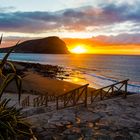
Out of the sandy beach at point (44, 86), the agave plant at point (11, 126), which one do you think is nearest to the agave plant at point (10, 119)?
the agave plant at point (11, 126)

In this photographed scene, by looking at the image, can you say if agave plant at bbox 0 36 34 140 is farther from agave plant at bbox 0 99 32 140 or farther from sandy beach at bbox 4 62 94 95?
sandy beach at bbox 4 62 94 95

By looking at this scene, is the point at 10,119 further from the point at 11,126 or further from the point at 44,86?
the point at 44,86

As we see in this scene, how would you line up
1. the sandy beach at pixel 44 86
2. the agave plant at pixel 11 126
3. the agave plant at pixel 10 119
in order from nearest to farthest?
the agave plant at pixel 10 119, the agave plant at pixel 11 126, the sandy beach at pixel 44 86

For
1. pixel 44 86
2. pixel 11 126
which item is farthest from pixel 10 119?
pixel 44 86

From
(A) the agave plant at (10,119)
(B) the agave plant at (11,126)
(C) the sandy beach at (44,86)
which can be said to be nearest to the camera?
(A) the agave plant at (10,119)

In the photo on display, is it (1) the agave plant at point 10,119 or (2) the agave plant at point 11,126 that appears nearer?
(1) the agave plant at point 10,119

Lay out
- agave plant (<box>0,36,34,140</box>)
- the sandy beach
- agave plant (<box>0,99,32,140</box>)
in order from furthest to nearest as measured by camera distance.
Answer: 1. the sandy beach
2. agave plant (<box>0,99,32,140</box>)
3. agave plant (<box>0,36,34,140</box>)

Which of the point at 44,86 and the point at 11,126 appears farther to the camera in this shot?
the point at 44,86

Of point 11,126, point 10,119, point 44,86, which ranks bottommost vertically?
point 44,86

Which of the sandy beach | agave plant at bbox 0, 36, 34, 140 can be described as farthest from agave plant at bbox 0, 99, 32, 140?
the sandy beach

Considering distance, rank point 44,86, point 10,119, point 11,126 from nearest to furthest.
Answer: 1. point 11,126
2. point 10,119
3. point 44,86

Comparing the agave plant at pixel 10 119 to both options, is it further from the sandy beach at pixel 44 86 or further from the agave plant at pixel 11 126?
the sandy beach at pixel 44 86

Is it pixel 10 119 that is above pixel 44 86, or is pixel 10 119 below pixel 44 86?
above

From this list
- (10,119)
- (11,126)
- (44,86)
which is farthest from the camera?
(44,86)
